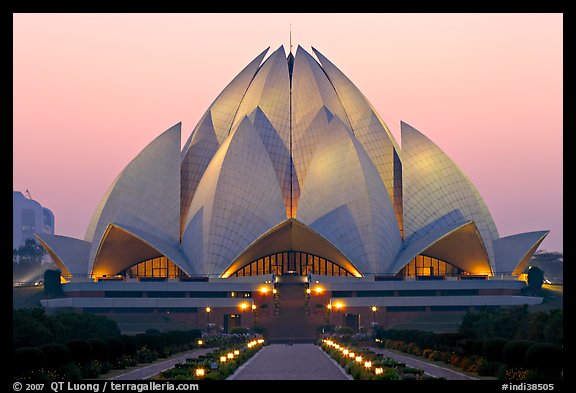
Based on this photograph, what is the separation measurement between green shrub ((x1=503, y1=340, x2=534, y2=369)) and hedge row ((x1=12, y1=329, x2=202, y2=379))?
1156 centimetres

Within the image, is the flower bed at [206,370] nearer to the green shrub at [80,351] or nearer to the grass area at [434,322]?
the green shrub at [80,351]

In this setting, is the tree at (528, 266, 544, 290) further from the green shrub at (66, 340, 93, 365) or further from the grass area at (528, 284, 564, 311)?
the green shrub at (66, 340, 93, 365)

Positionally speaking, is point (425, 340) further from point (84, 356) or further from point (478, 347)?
point (84, 356)

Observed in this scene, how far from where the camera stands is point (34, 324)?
36656 millimetres

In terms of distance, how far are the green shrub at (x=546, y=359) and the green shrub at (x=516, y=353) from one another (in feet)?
3.25

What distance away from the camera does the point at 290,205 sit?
2908 inches

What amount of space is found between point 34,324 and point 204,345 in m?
16.4

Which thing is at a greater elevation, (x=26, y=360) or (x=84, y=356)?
(x=26, y=360)

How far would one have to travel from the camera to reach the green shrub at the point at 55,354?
2572 cm

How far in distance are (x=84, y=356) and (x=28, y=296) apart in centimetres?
5004

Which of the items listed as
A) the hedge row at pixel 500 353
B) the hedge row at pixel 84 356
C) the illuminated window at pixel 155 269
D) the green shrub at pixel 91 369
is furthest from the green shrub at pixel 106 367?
the illuminated window at pixel 155 269

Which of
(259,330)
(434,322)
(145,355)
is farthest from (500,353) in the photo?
(434,322)
